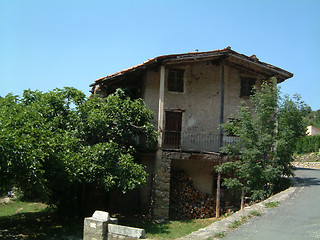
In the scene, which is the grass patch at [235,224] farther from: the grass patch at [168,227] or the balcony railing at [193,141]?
the balcony railing at [193,141]

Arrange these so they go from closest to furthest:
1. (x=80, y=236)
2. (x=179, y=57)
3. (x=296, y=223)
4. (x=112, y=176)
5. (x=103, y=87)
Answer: (x=296, y=223) → (x=80, y=236) → (x=112, y=176) → (x=179, y=57) → (x=103, y=87)

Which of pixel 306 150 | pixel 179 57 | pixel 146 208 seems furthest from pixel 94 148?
pixel 306 150

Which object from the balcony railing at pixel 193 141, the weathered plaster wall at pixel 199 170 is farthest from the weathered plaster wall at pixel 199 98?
the weathered plaster wall at pixel 199 170

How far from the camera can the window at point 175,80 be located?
16.5 metres

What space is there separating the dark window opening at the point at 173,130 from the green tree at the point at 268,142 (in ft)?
12.9

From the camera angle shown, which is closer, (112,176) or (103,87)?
(112,176)

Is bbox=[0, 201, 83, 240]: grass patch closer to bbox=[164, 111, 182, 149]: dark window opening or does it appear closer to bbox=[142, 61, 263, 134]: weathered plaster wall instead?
bbox=[164, 111, 182, 149]: dark window opening

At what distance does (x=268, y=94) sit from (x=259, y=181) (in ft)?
11.2

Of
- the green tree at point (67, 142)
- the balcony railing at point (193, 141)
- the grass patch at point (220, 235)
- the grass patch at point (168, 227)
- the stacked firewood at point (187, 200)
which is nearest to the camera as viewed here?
the grass patch at point (220, 235)

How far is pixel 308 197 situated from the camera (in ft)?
31.9

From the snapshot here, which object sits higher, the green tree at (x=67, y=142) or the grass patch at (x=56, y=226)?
the green tree at (x=67, y=142)

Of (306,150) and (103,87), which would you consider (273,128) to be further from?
(306,150)

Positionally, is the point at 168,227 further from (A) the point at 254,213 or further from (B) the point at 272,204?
(A) the point at 254,213

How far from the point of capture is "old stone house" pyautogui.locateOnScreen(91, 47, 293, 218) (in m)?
15.2
